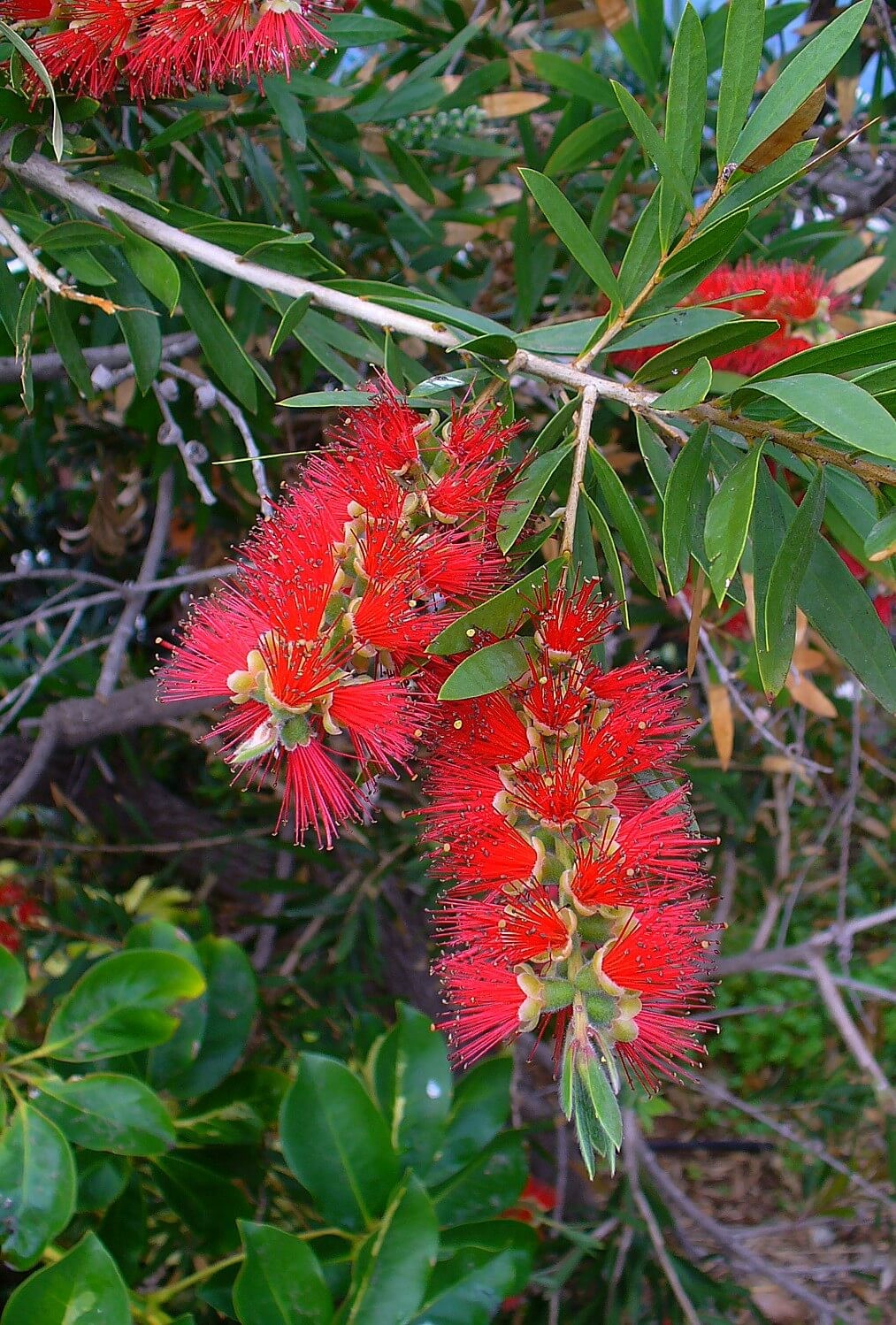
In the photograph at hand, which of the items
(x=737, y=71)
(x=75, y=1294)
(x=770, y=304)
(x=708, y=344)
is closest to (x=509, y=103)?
(x=770, y=304)

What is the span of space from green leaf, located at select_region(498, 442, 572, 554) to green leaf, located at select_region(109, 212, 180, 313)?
339 mm

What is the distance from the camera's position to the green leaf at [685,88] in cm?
71

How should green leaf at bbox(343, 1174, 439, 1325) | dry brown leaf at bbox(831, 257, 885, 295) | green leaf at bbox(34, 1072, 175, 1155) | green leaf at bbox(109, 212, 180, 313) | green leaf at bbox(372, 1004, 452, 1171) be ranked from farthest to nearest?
dry brown leaf at bbox(831, 257, 885, 295) < green leaf at bbox(372, 1004, 452, 1171) < green leaf at bbox(34, 1072, 175, 1155) < green leaf at bbox(343, 1174, 439, 1325) < green leaf at bbox(109, 212, 180, 313)

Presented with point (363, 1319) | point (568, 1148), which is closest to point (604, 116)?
point (363, 1319)

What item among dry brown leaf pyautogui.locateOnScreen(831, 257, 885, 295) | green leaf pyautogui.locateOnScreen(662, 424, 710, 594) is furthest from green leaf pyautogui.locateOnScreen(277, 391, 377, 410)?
dry brown leaf pyautogui.locateOnScreen(831, 257, 885, 295)

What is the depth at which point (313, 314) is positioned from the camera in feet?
3.09

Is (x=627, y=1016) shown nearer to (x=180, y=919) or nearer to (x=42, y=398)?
(x=42, y=398)

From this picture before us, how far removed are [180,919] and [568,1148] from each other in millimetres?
1007

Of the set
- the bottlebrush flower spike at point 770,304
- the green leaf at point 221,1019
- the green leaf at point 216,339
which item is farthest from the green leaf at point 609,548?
the green leaf at point 221,1019

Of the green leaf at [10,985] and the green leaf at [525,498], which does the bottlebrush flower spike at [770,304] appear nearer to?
the green leaf at [525,498]

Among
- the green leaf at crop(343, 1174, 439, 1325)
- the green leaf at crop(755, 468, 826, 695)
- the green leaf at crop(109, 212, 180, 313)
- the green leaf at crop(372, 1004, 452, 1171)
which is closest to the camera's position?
the green leaf at crop(755, 468, 826, 695)

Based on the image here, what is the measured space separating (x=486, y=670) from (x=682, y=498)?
18 cm

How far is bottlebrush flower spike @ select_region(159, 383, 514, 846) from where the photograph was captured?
66 cm

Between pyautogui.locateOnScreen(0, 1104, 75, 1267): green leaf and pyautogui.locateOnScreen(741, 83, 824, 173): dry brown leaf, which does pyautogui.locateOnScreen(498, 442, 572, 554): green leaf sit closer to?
pyautogui.locateOnScreen(741, 83, 824, 173): dry brown leaf
